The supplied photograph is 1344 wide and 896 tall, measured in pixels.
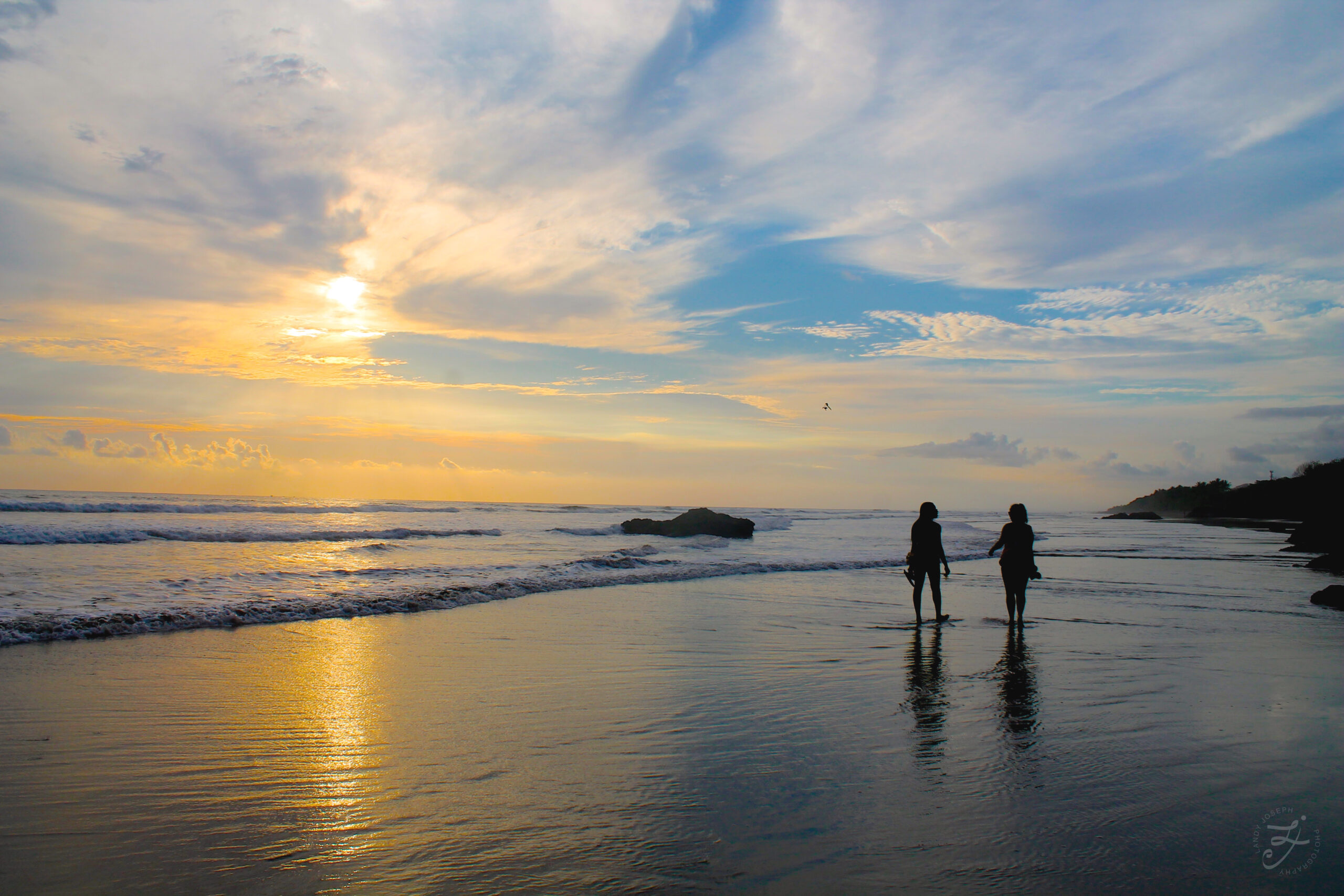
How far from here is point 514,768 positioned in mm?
4551

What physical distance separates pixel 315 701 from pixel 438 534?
2729 centimetres

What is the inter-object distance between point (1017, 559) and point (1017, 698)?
189 inches

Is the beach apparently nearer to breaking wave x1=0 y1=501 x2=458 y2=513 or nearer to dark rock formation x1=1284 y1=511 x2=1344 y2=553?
dark rock formation x1=1284 y1=511 x2=1344 y2=553

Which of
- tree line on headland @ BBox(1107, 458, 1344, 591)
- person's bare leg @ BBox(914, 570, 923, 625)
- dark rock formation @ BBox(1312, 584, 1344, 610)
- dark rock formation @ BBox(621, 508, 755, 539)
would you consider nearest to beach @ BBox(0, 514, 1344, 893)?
person's bare leg @ BBox(914, 570, 923, 625)

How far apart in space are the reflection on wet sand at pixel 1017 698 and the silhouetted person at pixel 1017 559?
1.06 meters

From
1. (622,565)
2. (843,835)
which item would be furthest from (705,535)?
(843,835)

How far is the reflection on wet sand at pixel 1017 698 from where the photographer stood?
206 inches

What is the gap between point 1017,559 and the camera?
10859 mm

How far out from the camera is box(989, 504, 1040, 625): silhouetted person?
10.7 metres

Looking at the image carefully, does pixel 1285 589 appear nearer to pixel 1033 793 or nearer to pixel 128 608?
pixel 1033 793

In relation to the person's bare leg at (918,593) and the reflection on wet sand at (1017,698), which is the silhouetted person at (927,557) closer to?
the person's bare leg at (918,593)

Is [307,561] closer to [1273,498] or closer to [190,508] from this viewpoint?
[190,508]

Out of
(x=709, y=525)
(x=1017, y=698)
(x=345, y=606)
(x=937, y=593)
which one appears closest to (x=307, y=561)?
(x=345, y=606)

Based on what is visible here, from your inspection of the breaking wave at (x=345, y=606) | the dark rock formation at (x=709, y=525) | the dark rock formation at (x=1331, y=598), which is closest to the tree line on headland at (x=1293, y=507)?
the dark rock formation at (x=1331, y=598)
